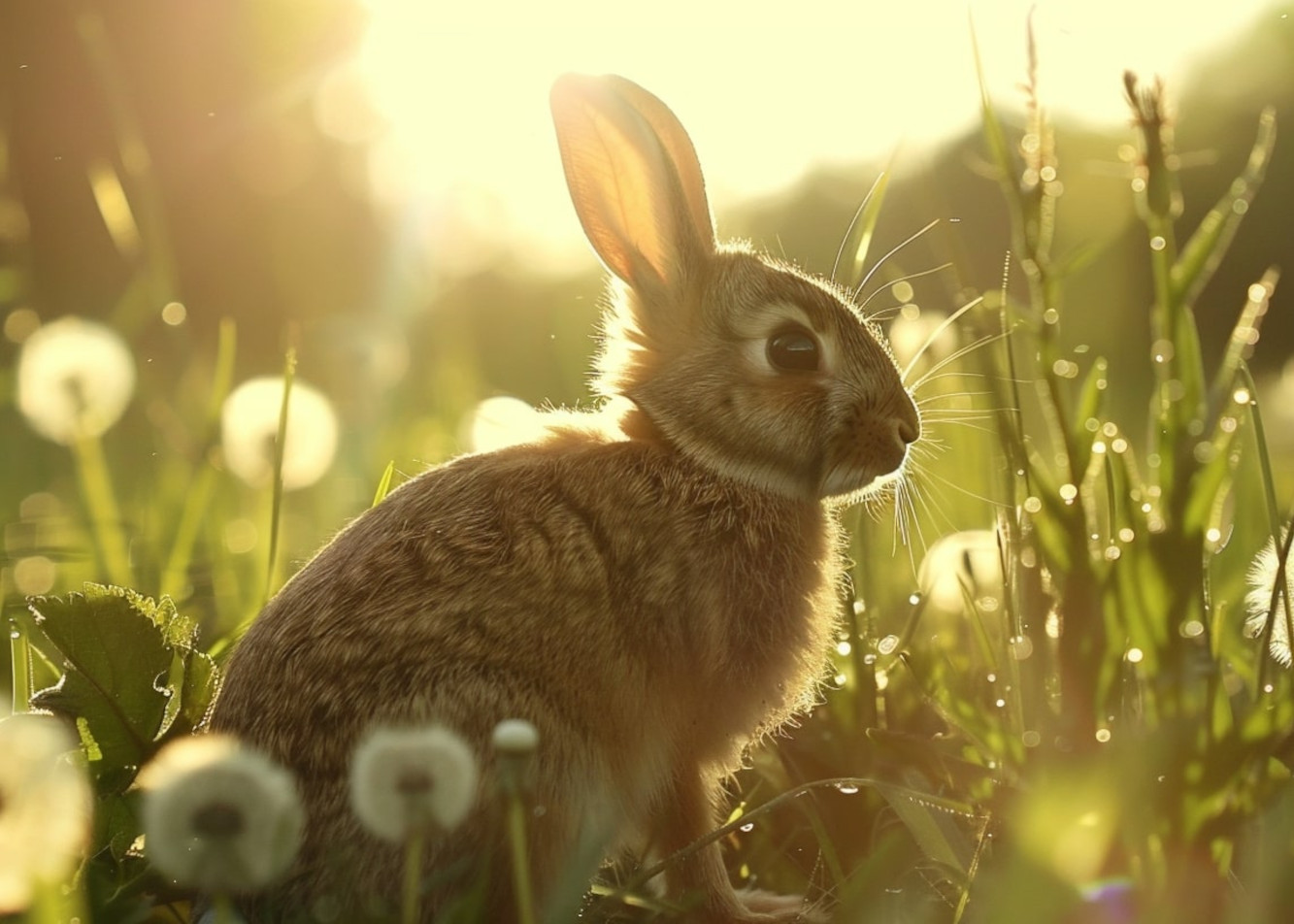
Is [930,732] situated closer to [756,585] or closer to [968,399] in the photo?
[756,585]

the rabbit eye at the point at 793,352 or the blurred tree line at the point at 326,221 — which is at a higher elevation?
the blurred tree line at the point at 326,221

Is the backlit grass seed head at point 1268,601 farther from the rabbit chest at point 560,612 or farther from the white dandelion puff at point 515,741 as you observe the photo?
the white dandelion puff at point 515,741

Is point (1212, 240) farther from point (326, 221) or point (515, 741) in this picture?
point (326, 221)

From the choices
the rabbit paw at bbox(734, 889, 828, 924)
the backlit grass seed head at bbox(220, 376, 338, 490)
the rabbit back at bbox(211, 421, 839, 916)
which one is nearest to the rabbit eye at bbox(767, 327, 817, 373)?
the rabbit back at bbox(211, 421, 839, 916)

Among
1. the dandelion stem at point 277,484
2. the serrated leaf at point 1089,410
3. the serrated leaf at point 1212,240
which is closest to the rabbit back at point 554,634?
the dandelion stem at point 277,484

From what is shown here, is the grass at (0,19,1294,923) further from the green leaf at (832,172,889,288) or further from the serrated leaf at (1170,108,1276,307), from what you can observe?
the green leaf at (832,172,889,288)
